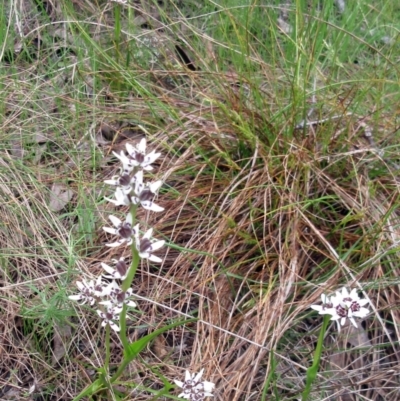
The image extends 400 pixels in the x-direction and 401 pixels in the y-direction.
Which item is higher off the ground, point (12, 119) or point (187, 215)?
point (12, 119)

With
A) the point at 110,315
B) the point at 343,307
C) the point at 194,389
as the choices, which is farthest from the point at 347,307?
Result: the point at 110,315

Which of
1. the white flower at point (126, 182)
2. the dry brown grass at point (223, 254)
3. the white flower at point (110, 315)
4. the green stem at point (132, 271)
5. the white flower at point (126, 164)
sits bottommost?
the dry brown grass at point (223, 254)

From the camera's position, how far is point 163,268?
2.15 m

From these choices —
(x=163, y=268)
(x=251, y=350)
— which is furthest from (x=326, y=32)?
(x=251, y=350)

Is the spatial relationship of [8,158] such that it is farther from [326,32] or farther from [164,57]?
[326,32]

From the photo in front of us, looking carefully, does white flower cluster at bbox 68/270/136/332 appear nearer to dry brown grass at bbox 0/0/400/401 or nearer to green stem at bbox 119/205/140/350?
green stem at bbox 119/205/140/350

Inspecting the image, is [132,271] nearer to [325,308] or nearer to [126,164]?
[126,164]

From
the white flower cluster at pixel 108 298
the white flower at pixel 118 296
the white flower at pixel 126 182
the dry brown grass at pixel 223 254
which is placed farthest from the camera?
the dry brown grass at pixel 223 254

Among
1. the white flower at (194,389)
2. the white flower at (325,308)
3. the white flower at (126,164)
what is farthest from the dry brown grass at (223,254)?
the white flower at (126,164)

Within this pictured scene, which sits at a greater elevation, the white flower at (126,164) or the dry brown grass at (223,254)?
the white flower at (126,164)

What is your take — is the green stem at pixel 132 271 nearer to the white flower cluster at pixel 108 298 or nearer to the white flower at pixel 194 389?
the white flower cluster at pixel 108 298

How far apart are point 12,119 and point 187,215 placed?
742mm

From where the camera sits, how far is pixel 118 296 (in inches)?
58.7

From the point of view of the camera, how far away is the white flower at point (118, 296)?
4.91ft
